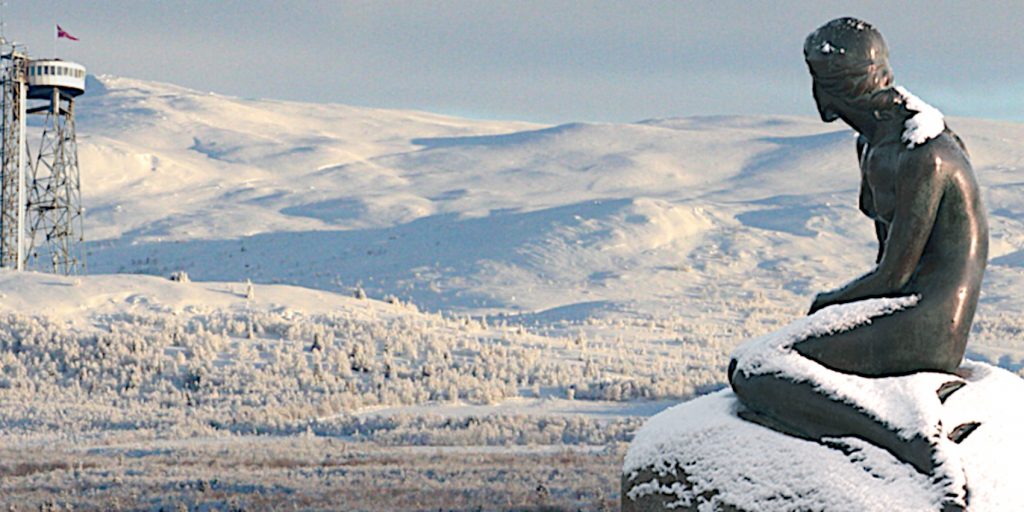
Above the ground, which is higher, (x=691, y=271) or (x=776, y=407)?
(x=776, y=407)

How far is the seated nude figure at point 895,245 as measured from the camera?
23.5ft

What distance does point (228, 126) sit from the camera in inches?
3792

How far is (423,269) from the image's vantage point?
175 feet

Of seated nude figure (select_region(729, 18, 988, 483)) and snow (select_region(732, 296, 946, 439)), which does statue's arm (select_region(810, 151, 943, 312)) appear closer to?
seated nude figure (select_region(729, 18, 988, 483))

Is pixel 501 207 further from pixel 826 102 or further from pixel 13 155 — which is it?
pixel 826 102

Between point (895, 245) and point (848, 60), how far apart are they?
38.5 inches

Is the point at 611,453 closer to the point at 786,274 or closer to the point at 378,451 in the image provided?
the point at 378,451

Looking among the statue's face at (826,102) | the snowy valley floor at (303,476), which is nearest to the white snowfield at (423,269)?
the snowy valley floor at (303,476)

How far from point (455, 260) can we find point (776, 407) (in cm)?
4713

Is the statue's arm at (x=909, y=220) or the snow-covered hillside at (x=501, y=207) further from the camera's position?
the snow-covered hillside at (x=501, y=207)

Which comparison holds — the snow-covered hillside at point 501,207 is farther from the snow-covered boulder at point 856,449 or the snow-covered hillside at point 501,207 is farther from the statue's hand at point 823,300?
the snow-covered boulder at point 856,449

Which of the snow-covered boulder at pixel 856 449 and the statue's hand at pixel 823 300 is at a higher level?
the statue's hand at pixel 823 300

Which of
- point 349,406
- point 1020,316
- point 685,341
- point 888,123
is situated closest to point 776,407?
point 888,123

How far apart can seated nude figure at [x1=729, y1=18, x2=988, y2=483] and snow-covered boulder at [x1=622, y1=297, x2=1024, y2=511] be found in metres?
0.06
